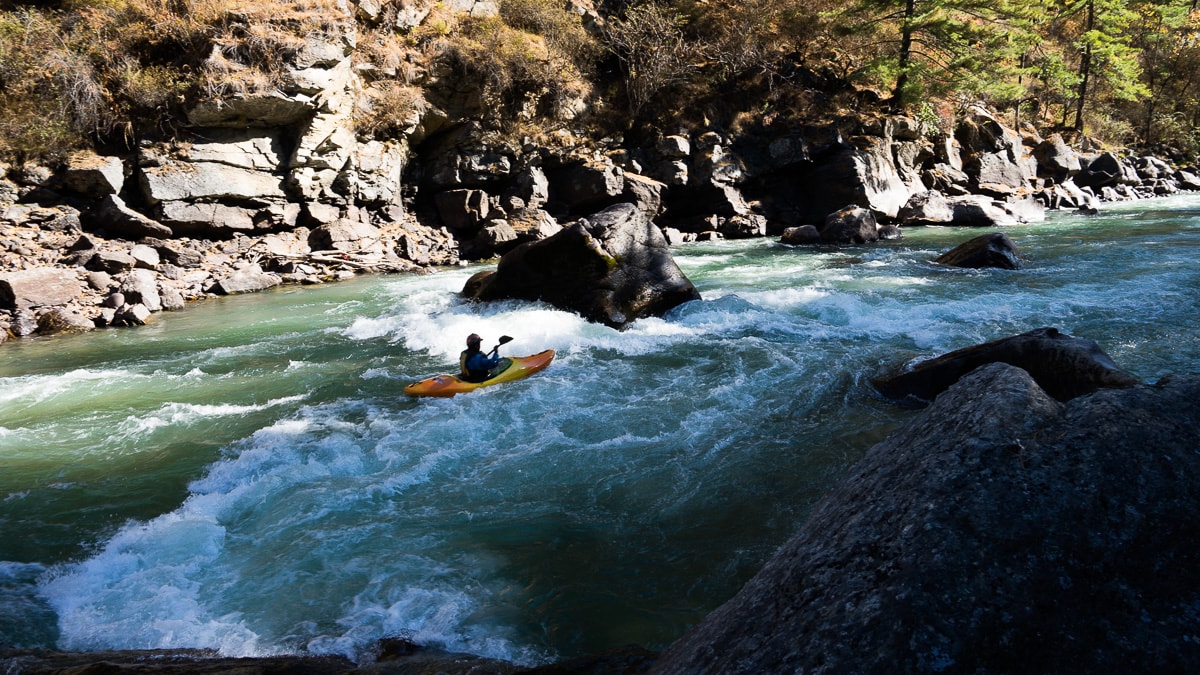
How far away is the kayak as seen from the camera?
7.47m

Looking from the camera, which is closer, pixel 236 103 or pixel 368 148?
pixel 236 103

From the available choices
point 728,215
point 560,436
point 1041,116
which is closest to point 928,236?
point 728,215

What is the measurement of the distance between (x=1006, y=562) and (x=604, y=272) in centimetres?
885

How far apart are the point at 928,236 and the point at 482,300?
12.9 metres

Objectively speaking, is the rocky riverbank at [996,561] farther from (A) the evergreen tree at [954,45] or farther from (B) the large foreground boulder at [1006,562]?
(A) the evergreen tree at [954,45]

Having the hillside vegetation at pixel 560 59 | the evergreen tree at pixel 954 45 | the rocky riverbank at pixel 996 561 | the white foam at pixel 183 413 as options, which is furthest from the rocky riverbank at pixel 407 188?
the rocky riverbank at pixel 996 561

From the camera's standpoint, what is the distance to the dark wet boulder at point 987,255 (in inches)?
492

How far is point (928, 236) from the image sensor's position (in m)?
Answer: 18.0

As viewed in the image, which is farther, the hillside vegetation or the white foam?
the hillside vegetation

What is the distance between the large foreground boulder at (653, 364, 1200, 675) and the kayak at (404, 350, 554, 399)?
549cm

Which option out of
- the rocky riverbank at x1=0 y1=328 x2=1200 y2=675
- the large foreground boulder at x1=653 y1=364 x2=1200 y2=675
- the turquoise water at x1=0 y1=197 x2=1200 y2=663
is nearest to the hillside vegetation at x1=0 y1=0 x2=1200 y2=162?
the turquoise water at x1=0 y1=197 x2=1200 y2=663

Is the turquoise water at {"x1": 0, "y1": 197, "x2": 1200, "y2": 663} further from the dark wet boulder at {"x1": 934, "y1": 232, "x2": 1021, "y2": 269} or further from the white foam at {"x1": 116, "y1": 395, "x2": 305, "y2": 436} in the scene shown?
→ the dark wet boulder at {"x1": 934, "y1": 232, "x2": 1021, "y2": 269}

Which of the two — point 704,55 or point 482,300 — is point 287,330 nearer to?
point 482,300

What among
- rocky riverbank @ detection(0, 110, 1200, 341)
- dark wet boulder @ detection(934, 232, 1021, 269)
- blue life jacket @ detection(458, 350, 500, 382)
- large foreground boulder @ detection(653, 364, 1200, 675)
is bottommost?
blue life jacket @ detection(458, 350, 500, 382)
